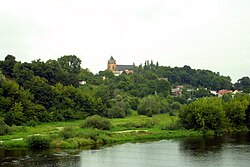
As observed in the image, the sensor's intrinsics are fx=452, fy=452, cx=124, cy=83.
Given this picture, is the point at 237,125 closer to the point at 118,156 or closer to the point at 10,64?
the point at 118,156

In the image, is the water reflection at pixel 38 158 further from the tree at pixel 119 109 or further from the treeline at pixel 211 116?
the tree at pixel 119 109

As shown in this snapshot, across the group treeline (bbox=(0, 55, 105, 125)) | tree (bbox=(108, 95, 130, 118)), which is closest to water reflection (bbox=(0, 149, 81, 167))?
treeline (bbox=(0, 55, 105, 125))

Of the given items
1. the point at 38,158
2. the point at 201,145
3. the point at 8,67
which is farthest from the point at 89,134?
the point at 8,67

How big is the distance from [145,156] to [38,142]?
13588 mm

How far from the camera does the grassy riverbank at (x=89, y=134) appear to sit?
55.2m

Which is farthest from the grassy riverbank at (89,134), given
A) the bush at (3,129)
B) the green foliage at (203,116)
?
the green foliage at (203,116)

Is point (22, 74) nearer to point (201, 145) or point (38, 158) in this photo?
point (38, 158)

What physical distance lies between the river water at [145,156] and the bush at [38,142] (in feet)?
7.97

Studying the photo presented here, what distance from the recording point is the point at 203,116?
6769cm

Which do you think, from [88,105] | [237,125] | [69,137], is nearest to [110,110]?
[88,105]

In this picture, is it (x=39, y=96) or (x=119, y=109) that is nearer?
(x=39, y=96)

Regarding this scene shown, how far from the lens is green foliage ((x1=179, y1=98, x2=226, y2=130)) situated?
67.6m

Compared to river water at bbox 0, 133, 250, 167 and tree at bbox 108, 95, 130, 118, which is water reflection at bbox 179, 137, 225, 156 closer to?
river water at bbox 0, 133, 250, 167

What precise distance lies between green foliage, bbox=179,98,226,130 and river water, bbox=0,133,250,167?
31.5 feet
